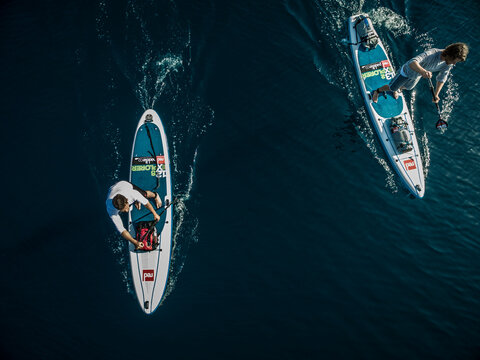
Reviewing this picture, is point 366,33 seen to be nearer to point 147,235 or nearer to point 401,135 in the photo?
point 401,135

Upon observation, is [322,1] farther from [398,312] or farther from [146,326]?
[146,326]

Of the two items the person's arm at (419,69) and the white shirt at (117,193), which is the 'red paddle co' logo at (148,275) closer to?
the white shirt at (117,193)

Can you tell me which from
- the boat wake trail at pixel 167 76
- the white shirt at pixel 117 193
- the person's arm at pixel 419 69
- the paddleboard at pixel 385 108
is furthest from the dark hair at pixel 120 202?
the paddleboard at pixel 385 108

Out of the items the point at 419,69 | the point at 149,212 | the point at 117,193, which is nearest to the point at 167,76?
the point at 149,212

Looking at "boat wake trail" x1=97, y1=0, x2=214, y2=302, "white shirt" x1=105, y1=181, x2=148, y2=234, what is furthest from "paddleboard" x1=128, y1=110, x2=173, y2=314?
"white shirt" x1=105, y1=181, x2=148, y2=234

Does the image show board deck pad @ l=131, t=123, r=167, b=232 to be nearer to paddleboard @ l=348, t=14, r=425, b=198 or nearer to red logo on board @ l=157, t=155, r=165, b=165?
red logo on board @ l=157, t=155, r=165, b=165

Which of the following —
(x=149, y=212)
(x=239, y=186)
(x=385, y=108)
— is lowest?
(x=149, y=212)
